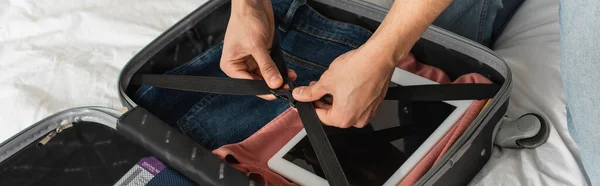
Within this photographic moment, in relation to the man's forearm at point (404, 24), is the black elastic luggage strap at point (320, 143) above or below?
below

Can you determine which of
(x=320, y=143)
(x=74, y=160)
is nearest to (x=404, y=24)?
(x=320, y=143)

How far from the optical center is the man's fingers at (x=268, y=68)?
2.49 feet

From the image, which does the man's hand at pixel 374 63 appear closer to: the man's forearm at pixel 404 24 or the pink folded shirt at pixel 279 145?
the man's forearm at pixel 404 24

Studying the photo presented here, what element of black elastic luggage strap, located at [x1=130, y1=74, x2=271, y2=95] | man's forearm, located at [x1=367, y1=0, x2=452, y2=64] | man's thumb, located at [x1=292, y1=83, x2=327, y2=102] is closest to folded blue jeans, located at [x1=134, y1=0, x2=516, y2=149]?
black elastic luggage strap, located at [x1=130, y1=74, x2=271, y2=95]

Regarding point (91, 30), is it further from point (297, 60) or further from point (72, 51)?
point (297, 60)

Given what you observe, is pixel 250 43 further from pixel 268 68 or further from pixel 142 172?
pixel 142 172

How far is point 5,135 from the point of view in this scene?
0.91 m

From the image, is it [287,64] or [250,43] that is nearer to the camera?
[250,43]

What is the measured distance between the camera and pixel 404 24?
2.11 feet

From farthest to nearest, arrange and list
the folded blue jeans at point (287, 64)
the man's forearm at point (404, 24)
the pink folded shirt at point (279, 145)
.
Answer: the folded blue jeans at point (287, 64) < the pink folded shirt at point (279, 145) < the man's forearm at point (404, 24)

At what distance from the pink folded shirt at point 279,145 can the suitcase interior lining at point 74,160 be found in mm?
128

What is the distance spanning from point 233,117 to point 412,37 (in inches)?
12.8

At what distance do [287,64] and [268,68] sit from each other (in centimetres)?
20

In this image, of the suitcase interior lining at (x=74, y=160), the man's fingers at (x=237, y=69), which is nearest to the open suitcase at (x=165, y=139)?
the suitcase interior lining at (x=74, y=160)
